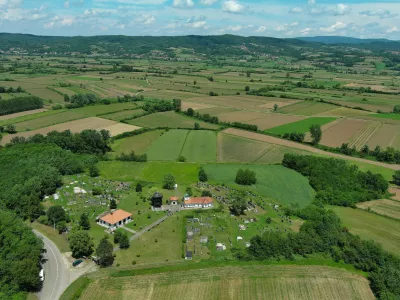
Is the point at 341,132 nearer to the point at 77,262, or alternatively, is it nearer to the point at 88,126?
the point at 88,126

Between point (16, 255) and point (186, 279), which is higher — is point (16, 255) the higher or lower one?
the higher one

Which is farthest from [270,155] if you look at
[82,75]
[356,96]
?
[82,75]

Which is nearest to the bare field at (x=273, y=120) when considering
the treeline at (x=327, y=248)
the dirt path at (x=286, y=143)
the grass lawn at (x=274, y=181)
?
the dirt path at (x=286, y=143)

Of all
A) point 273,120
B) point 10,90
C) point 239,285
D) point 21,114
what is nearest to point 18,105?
point 21,114

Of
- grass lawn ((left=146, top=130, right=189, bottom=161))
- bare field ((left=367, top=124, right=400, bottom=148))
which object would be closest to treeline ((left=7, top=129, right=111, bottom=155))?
grass lawn ((left=146, top=130, right=189, bottom=161))

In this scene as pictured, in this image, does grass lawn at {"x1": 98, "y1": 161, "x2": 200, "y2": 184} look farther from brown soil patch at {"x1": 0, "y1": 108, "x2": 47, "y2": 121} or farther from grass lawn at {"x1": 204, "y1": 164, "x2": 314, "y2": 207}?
brown soil patch at {"x1": 0, "y1": 108, "x2": 47, "y2": 121}

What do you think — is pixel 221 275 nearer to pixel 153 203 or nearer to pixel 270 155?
pixel 153 203

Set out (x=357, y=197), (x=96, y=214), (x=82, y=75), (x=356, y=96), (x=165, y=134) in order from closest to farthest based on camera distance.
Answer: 1. (x=96, y=214)
2. (x=357, y=197)
3. (x=165, y=134)
4. (x=356, y=96)
5. (x=82, y=75)
